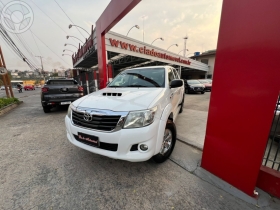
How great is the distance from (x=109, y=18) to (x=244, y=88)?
20.3 ft

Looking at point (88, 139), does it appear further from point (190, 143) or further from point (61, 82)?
point (61, 82)

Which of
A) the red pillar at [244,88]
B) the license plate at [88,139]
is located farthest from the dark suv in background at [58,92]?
the red pillar at [244,88]

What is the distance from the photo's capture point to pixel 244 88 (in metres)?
1.58

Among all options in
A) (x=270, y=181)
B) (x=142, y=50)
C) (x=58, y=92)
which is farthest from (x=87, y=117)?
(x=142, y=50)

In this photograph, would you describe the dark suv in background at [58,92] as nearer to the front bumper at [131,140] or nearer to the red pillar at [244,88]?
the front bumper at [131,140]

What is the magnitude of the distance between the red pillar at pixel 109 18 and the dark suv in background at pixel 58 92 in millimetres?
2120

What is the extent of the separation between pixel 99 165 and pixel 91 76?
26.9 ft

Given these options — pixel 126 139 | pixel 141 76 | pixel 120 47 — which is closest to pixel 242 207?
pixel 126 139

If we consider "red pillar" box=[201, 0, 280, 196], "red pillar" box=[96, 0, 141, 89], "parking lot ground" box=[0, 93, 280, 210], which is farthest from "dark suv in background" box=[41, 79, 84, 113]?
"red pillar" box=[201, 0, 280, 196]

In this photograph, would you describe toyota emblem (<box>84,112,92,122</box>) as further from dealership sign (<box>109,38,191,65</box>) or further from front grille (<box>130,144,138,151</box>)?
dealership sign (<box>109,38,191,65</box>)

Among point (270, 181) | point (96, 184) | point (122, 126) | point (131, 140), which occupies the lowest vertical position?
point (96, 184)

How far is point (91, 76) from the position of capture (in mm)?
9352

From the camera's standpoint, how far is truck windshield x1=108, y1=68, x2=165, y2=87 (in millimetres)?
2826

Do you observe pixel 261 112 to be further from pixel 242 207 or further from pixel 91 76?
pixel 91 76
